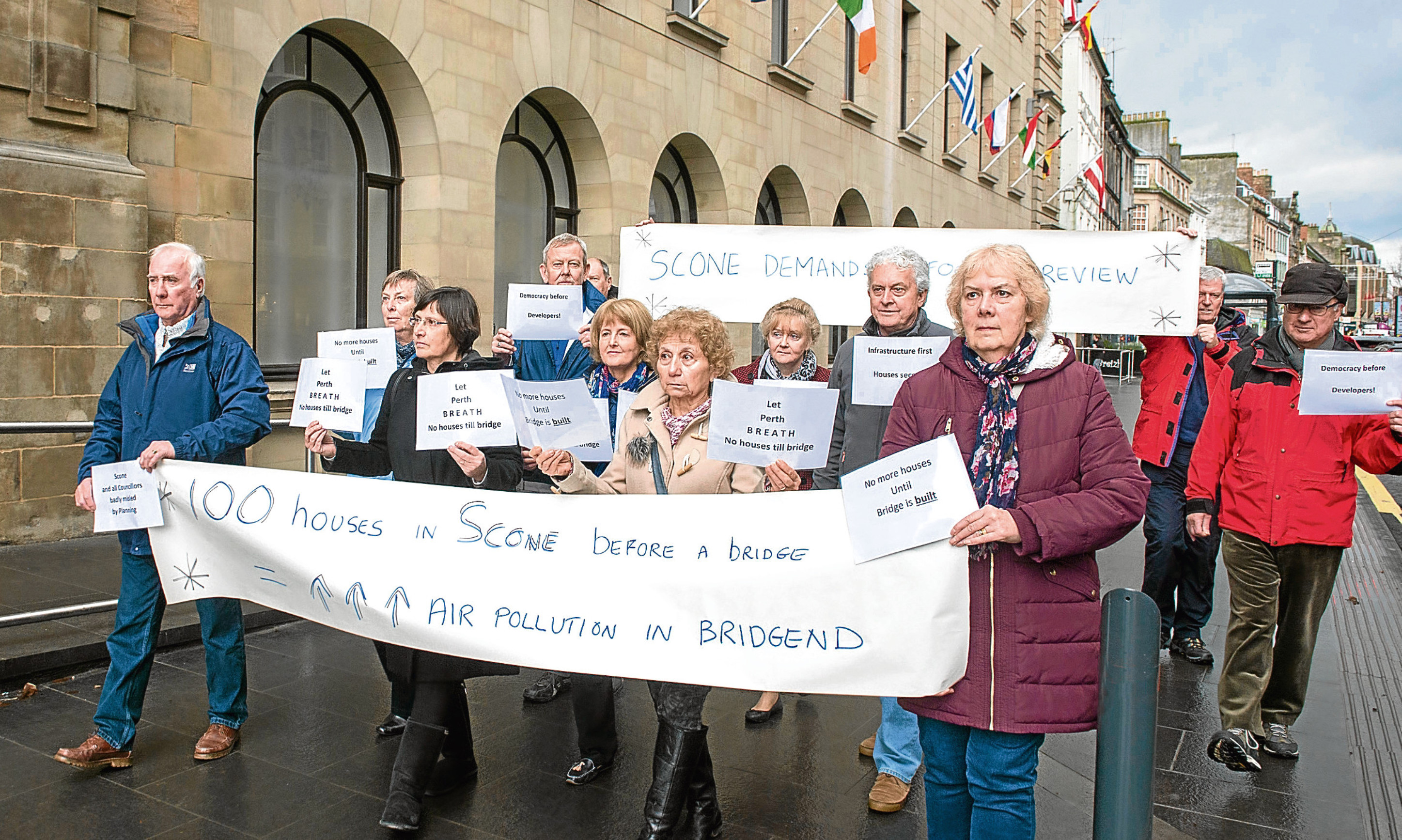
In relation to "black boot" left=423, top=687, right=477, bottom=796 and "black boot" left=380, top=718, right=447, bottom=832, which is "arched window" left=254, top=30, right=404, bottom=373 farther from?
"black boot" left=380, top=718, right=447, bottom=832

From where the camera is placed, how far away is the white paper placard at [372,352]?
17.4 ft

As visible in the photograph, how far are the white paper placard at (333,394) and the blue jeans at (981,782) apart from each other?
2719 millimetres

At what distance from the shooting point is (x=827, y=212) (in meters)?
19.1

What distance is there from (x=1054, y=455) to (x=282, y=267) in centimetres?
843

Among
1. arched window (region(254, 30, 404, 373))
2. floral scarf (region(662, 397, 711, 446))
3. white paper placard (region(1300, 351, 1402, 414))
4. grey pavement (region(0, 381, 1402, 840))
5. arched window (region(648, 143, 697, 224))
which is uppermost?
arched window (region(648, 143, 697, 224))

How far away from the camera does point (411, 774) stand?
3.92 metres

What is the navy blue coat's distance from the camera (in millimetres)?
4379

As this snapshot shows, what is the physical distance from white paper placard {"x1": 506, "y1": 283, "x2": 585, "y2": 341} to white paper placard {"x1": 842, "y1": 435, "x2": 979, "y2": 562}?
304cm

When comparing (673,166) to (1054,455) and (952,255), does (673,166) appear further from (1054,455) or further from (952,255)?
(1054,455)

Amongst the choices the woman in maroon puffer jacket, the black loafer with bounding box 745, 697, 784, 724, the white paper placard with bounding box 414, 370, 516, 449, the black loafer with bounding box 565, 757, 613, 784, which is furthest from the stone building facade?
the woman in maroon puffer jacket

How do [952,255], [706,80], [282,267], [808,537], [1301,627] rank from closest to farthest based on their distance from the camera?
Answer: [808,537] < [1301,627] < [952,255] < [282,267] < [706,80]

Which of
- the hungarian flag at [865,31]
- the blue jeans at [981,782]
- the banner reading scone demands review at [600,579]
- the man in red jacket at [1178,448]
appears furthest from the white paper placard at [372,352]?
the hungarian flag at [865,31]

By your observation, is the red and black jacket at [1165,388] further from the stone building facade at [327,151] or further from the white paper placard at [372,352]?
the stone building facade at [327,151]

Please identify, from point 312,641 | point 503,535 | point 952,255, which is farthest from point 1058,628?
point 312,641
